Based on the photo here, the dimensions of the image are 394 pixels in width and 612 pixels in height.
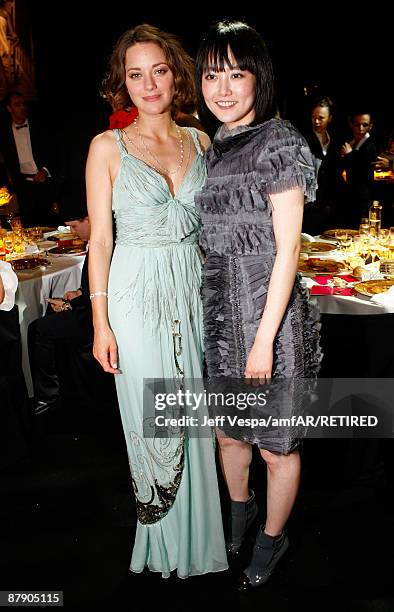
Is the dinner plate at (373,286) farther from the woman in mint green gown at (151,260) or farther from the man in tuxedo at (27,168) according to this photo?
the man in tuxedo at (27,168)

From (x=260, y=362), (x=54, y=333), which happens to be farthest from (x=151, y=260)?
(x=54, y=333)

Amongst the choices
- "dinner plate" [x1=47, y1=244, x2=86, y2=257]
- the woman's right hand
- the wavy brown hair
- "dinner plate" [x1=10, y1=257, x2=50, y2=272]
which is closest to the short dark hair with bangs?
the wavy brown hair

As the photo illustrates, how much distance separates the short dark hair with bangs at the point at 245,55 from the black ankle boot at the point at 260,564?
4.63ft

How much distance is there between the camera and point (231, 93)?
5.66ft

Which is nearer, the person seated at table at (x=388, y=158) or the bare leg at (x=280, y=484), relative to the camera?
the bare leg at (x=280, y=484)

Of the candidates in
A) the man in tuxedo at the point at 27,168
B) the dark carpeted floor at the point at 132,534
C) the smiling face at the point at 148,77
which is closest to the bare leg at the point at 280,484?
the dark carpeted floor at the point at 132,534

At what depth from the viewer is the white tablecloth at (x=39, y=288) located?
3.27 m

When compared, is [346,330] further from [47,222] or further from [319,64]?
[319,64]

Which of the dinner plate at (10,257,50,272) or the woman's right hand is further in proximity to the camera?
the dinner plate at (10,257,50,272)

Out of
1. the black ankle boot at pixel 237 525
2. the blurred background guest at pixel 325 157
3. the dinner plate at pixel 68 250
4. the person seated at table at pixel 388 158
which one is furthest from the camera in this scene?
the person seated at table at pixel 388 158

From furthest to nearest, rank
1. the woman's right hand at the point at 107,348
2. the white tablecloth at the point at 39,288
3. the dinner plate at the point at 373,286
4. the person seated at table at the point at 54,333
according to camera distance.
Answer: the white tablecloth at the point at 39,288, the person seated at table at the point at 54,333, the dinner plate at the point at 373,286, the woman's right hand at the point at 107,348

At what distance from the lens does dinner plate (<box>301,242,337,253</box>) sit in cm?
351

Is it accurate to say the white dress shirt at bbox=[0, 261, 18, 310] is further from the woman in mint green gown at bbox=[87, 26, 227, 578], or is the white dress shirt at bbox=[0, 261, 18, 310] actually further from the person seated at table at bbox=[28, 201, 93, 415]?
the woman in mint green gown at bbox=[87, 26, 227, 578]

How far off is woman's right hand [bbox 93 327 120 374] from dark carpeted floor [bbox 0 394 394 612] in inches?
32.4
